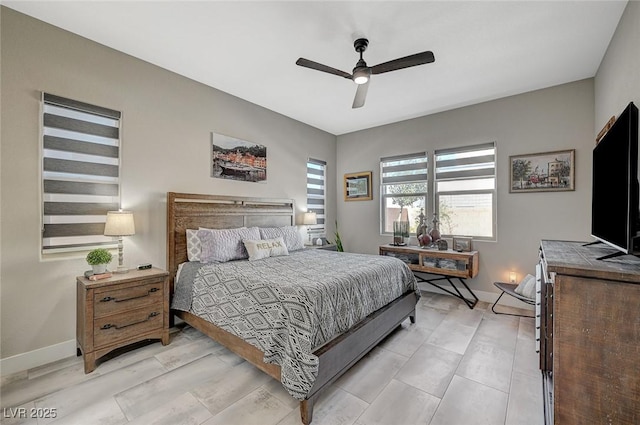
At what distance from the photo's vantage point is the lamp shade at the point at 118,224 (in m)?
2.49

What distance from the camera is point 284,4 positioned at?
2.13 metres

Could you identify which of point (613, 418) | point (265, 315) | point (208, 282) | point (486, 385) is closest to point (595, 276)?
point (613, 418)

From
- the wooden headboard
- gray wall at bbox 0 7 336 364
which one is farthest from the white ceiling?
the wooden headboard

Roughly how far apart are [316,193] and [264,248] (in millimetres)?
2266

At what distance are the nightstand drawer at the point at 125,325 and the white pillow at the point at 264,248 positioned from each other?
1.05 metres

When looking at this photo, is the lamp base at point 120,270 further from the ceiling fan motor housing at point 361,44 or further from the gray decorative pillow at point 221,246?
the ceiling fan motor housing at point 361,44

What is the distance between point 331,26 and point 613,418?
3.06 metres

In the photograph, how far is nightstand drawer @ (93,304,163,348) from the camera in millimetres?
2248

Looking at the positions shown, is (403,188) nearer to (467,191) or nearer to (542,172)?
(467,191)

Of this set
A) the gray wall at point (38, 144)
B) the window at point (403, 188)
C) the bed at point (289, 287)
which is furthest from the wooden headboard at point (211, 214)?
the window at point (403, 188)

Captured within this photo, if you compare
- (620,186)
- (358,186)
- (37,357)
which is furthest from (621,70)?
(37,357)

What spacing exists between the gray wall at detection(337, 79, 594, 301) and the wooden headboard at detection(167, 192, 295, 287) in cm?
259

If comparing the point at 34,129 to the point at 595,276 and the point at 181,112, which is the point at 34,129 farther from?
the point at 595,276

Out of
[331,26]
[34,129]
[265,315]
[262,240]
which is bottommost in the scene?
[265,315]
